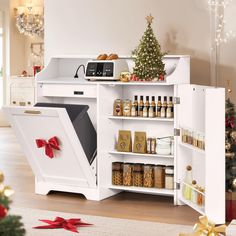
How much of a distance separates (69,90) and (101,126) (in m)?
0.51

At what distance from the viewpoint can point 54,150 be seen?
554cm

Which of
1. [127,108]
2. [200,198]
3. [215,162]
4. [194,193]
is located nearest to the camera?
[215,162]

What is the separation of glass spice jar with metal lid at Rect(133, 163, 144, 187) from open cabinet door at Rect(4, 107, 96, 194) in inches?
15.5

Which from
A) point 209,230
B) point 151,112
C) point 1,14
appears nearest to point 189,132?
point 151,112

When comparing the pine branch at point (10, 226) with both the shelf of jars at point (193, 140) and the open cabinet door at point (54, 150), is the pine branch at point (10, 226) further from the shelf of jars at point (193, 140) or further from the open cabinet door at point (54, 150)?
the open cabinet door at point (54, 150)

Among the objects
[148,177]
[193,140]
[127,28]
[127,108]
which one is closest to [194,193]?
[193,140]

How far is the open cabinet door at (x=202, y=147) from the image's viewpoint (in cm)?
444

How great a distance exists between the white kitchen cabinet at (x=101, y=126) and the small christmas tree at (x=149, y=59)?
10 cm

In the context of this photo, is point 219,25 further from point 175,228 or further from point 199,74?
point 175,228

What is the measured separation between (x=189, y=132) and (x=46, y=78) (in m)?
1.71

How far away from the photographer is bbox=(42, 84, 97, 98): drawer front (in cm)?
566

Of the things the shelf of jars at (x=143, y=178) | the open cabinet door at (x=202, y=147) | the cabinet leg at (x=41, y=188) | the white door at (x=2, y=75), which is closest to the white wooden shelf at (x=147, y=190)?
the shelf of jars at (x=143, y=178)

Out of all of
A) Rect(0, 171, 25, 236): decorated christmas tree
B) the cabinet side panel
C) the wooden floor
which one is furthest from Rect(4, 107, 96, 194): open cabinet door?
Rect(0, 171, 25, 236): decorated christmas tree

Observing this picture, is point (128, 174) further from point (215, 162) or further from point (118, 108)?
point (215, 162)
